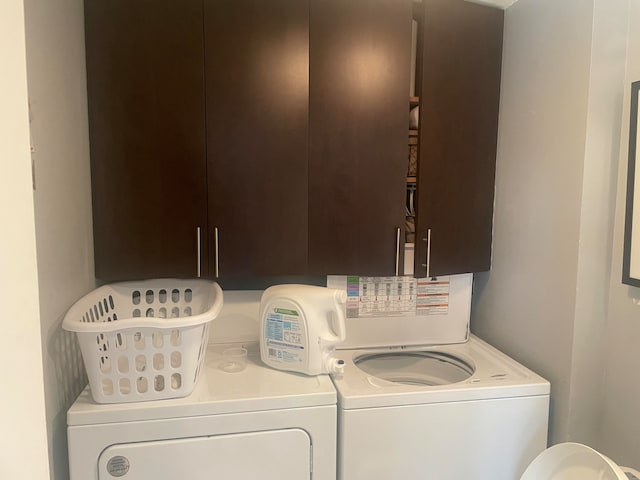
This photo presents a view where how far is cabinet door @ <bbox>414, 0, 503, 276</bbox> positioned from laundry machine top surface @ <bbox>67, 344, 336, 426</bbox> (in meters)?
0.64

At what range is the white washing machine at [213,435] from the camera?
1217 mm

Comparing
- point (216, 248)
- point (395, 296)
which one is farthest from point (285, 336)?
point (395, 296)

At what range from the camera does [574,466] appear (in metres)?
1.22

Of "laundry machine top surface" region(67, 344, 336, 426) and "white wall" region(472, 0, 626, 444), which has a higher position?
"white wall" region(472, 0, 626, 444)

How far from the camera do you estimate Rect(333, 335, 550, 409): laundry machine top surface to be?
1.38 metres

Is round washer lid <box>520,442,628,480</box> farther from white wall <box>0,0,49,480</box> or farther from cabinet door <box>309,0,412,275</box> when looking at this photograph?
white wall <box>0,0,49,480</box>

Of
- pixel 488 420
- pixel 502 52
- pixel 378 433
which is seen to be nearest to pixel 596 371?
pixel 488 420

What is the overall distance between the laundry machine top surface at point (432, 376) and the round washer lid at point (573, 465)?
22 centimetres

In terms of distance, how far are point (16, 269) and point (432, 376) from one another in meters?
1.65

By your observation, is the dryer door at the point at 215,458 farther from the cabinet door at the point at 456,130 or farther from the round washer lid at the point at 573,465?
the cabinet door at the point at 456,130

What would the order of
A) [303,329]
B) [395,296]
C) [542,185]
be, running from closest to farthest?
[303,329] < [542,185] < [395,296]

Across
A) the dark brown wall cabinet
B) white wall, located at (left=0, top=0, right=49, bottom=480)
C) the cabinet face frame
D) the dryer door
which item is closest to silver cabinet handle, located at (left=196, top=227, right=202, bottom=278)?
the dark brown wall cabinet

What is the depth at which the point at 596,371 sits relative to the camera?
1.47 metres

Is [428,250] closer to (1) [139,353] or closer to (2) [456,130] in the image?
(2) [456,130]
